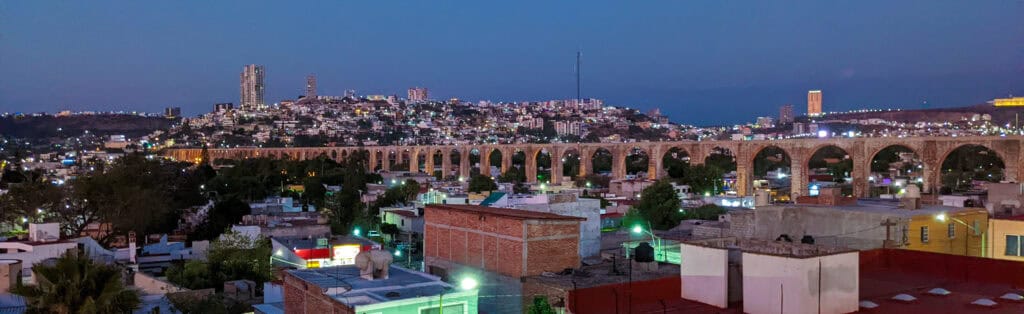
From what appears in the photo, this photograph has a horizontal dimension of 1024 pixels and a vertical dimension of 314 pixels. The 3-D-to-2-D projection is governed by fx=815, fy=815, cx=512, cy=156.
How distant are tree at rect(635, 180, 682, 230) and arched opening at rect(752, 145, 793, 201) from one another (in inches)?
625

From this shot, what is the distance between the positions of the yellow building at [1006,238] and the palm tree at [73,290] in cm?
1185

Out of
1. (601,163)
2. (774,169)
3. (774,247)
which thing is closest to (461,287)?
(774,247)

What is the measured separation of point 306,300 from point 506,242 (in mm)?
2495

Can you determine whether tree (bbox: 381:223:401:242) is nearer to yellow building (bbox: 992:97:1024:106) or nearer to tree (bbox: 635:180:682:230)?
tree (bbox: 635:180:682:230)

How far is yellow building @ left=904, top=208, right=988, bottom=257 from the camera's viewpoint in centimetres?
1149

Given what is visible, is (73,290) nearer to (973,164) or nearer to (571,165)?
(973,164)

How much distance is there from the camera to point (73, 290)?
8.57m

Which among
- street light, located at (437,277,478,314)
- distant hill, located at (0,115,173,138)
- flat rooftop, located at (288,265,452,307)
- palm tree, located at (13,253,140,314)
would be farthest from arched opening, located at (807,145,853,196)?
distant hill, located at (0,115,173,138)

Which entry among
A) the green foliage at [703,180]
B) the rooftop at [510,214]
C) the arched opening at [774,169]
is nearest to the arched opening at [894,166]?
the arched opening at [774,169]

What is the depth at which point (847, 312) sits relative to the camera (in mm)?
7273

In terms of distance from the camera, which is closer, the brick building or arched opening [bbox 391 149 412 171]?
the brick building

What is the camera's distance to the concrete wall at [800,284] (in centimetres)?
693

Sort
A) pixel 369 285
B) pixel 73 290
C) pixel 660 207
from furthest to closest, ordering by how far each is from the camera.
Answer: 1. pixel 660 207
2. pixel 369 285
3. pixel 73 290

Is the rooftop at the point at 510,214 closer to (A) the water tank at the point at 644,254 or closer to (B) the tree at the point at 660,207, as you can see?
(A) the water tank at the point at 644,254
